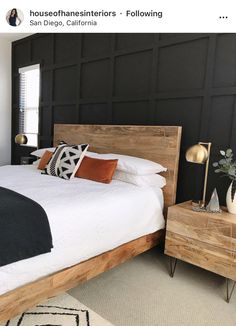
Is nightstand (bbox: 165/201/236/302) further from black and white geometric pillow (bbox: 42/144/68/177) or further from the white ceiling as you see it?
the white ceiling

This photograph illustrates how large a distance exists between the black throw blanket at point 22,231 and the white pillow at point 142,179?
1.02m

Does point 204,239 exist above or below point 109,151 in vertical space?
below

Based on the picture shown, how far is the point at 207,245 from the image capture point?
193 cm

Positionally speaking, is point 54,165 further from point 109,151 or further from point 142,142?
point 142,142

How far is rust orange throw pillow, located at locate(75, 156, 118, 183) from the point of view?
2.40 metres

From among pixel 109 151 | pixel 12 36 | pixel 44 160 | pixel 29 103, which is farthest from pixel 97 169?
pixel 12 36

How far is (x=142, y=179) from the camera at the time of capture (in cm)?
234

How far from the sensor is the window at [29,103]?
4.27 meters

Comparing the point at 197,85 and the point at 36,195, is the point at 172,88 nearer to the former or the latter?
the point at 197,85

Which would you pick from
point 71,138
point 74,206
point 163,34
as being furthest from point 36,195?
point 163,34

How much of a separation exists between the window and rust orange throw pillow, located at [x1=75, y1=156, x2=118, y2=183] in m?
2.09

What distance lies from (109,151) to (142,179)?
74 cm

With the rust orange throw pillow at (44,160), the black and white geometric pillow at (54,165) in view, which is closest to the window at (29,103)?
the rust orange throw pillow at (44,160)
